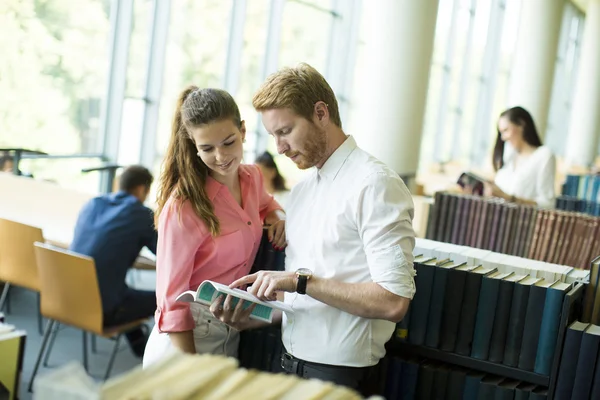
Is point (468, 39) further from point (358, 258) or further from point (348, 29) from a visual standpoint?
point (358, 258)

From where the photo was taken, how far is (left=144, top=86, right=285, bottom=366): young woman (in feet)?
6.24

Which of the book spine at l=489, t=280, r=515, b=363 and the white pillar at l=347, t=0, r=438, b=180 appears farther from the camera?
the white pillar at l=347, t=0, r=438, b=180

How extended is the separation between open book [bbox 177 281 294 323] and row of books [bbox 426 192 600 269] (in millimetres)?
2566

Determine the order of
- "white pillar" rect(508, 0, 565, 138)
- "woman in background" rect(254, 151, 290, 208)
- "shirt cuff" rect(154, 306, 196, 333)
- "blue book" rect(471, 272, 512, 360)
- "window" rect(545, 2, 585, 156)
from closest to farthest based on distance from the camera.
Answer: "shirt cuff" rect(154, 306, 196, 333), "blue book" rect(471, 272, 512, 360), "woman in background" rect(254, 151, 290, 208), "white pillar" rect(508, 0, 565, 138), "window" rect(545, 2, 585, 156)

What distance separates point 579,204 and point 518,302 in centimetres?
464

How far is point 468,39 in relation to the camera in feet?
45.8

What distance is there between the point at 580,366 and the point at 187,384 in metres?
1.41

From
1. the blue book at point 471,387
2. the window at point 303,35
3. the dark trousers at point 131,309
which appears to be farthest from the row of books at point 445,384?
the window at point 303,35

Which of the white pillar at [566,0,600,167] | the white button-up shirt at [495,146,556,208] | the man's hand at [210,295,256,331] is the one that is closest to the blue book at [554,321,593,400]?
the man's hand at [210,295,256,331]

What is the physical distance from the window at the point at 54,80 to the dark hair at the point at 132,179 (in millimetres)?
2052

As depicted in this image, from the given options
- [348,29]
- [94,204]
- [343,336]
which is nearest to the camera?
[343,336]

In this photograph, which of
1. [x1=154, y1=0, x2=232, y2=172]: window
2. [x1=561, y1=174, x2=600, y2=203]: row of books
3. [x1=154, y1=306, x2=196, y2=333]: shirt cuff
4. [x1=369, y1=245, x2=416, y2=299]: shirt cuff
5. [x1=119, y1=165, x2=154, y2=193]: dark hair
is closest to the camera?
[x1=369, y1=245, x2=416, y2=299]: shirt cuff

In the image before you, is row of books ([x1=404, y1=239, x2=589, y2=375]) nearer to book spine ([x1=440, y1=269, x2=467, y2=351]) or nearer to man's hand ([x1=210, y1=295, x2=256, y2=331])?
book spine ([x1=440, y1=269, x2=467, y2=351])

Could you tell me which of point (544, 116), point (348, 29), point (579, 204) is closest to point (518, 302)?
point (579, 204)
